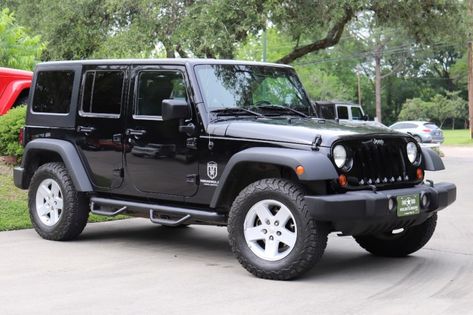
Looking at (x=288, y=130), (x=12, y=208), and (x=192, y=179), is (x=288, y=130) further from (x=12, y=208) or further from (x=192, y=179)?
(x=12, y=208)

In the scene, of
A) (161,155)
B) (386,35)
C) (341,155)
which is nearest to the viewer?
(341,155)

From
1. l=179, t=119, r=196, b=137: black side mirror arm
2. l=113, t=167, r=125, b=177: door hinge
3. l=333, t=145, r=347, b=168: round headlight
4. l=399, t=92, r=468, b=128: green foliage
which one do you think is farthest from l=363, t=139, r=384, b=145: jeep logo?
l=399, t=92, r=468, b=128: green foliage

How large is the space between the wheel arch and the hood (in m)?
1.81

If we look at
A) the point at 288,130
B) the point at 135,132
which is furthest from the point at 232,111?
the point at 135,132

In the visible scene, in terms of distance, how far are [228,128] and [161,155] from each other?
851 millimetres

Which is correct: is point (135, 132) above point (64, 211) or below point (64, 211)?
above

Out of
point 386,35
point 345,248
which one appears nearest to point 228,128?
point 345,248

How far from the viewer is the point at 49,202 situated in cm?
848

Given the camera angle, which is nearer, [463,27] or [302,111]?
[302,111]

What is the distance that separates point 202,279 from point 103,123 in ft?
7.68

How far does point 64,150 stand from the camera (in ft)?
26.8

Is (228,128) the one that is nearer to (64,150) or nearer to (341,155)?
(341,155)

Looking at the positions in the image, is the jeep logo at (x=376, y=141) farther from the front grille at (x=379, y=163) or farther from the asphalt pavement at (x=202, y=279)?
the asphalt pavement at (x=202, y=279)

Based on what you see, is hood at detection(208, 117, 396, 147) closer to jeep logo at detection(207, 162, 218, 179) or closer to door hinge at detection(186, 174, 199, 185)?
jeep logo at detection(207, 162, 218, 179)
